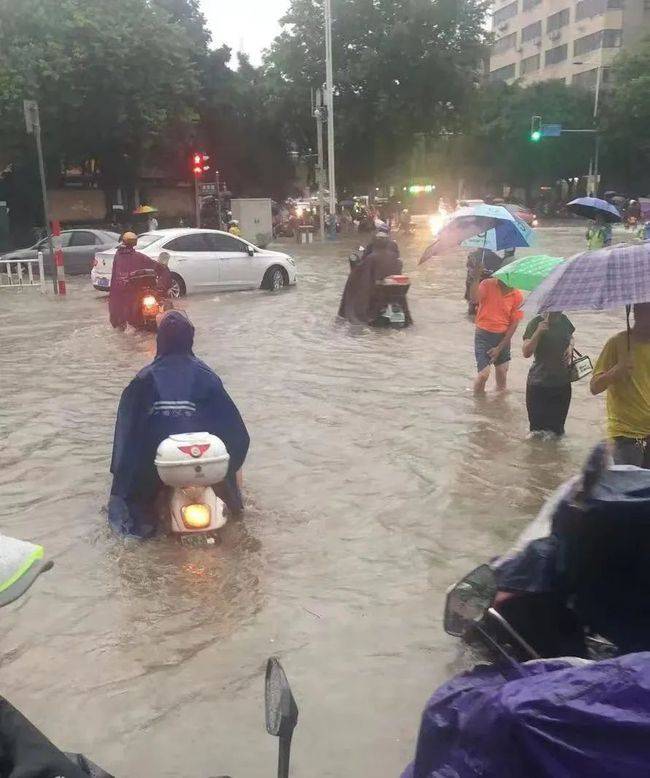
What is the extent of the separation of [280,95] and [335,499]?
1631 inches

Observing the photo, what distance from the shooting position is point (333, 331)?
14.0 metres

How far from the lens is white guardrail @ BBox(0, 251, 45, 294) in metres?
19.7

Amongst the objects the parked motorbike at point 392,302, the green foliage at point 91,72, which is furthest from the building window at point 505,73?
the parked motorbike at point 392,302

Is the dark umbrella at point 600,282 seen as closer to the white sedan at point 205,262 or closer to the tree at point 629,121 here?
the white sedan at point 205,262

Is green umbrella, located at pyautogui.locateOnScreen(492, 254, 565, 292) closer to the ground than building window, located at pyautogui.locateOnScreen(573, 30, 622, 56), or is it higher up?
closer to the ground

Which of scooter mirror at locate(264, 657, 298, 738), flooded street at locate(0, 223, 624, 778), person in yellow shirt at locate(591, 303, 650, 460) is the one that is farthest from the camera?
person in yellow shirt at locate(591, 303, 650, 460)

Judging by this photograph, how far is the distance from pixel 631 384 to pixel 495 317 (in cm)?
380

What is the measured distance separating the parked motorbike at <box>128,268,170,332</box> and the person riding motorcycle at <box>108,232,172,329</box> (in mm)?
16

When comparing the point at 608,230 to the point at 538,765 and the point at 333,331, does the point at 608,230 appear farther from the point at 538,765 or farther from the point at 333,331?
the point at 538,765

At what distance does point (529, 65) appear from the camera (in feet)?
277

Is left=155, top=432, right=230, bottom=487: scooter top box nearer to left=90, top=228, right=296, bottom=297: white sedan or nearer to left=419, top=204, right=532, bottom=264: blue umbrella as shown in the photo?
left=419, top=204, right=532, bottom=264: blue umbrella

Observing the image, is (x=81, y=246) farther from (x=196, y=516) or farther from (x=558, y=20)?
(x=558, y=20)

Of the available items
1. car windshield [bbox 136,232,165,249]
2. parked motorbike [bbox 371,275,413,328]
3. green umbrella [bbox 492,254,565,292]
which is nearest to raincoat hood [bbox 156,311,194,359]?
green umbrella [bbox 492,254,565,292]

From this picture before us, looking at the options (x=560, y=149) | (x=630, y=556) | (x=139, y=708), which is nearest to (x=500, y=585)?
(x=630, y=556)
